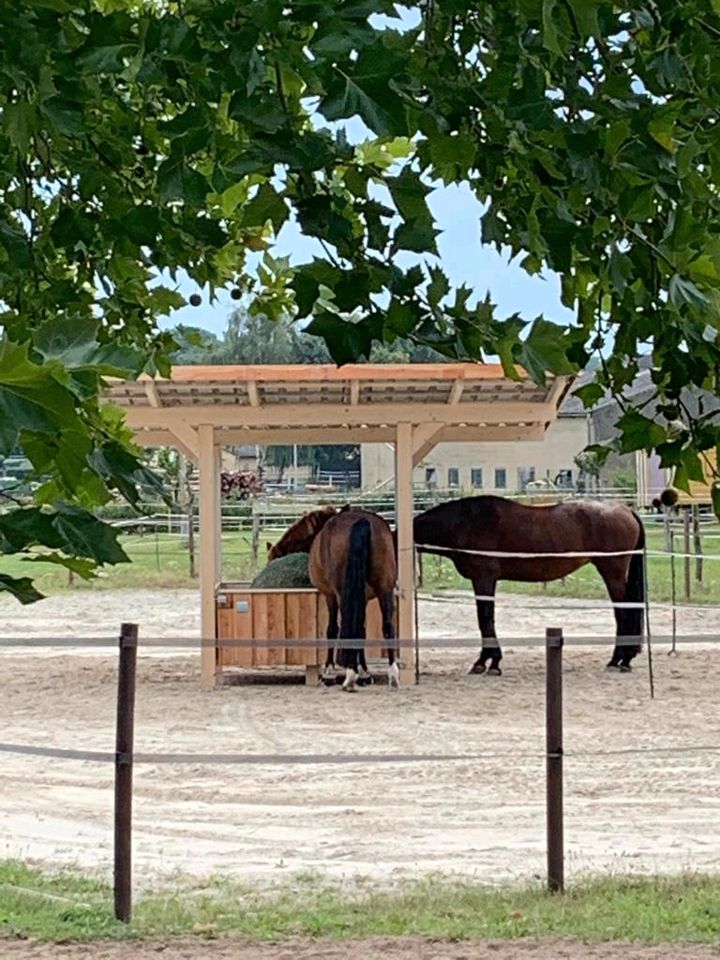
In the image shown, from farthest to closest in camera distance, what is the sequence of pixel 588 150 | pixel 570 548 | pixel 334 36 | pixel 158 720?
pixel 570 548 → pixel 158 720 → pixel 588 150 → pixel 334 36

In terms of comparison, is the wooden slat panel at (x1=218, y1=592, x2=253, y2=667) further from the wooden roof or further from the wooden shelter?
the wooden roof

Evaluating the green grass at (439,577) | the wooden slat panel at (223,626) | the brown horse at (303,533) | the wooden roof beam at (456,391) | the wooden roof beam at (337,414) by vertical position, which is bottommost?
the green grass at (439,577)

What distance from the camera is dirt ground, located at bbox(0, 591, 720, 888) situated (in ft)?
16.8

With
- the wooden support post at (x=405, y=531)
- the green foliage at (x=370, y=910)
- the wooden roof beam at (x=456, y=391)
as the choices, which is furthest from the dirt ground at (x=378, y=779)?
the wooden roof beam at (x=456, y=391)

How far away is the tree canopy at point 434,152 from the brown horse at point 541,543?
888cm

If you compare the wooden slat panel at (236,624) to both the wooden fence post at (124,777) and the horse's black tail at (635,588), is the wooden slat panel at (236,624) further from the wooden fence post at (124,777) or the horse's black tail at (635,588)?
the wooden fence post at (124,777)

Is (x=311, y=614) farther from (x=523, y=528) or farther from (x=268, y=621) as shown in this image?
(x=523, y=528)

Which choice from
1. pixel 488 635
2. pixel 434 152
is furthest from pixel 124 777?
pixel 488 635

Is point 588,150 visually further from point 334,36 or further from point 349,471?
point 349,471

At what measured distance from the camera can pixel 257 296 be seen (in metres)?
3.44

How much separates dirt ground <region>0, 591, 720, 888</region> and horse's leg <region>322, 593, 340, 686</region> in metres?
0.36

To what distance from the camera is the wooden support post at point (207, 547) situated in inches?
404

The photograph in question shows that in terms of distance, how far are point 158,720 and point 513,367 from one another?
7.20m

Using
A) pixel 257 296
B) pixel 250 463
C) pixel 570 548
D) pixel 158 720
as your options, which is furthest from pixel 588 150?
pixel 250 463
